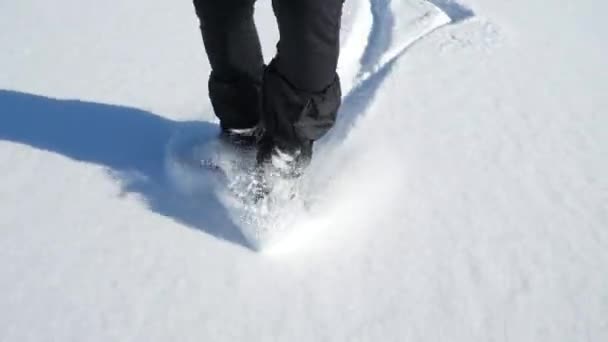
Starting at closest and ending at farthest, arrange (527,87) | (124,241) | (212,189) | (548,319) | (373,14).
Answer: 1. (548,319)
2. (124,241)
3. (212,189)
4. (527,87)
5. (373,14)

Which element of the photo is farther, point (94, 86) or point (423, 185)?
point (94, 86)

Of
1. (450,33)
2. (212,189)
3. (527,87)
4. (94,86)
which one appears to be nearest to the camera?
(212,189)

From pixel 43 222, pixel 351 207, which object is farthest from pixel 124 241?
pixel 351 207

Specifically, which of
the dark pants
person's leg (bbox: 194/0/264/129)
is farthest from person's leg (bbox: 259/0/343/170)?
person's leg (bbox: 194/0/264/129)

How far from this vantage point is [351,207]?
1.07m

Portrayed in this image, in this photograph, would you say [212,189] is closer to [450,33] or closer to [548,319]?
[548,319]

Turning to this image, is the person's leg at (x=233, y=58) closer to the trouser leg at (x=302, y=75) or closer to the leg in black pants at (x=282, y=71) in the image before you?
the leg in black pants at (x=282, y=71)

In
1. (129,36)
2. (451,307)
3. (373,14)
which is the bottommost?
(129,36)

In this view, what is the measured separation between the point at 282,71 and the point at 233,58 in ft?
0.53

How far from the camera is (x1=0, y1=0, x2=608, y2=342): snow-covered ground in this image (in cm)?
85

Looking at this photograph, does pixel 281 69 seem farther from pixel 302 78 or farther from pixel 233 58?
pixel 233 58

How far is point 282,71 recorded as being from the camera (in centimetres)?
95

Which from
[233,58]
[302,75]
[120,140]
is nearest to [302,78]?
[302,75]

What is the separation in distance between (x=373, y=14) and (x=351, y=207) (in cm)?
102
